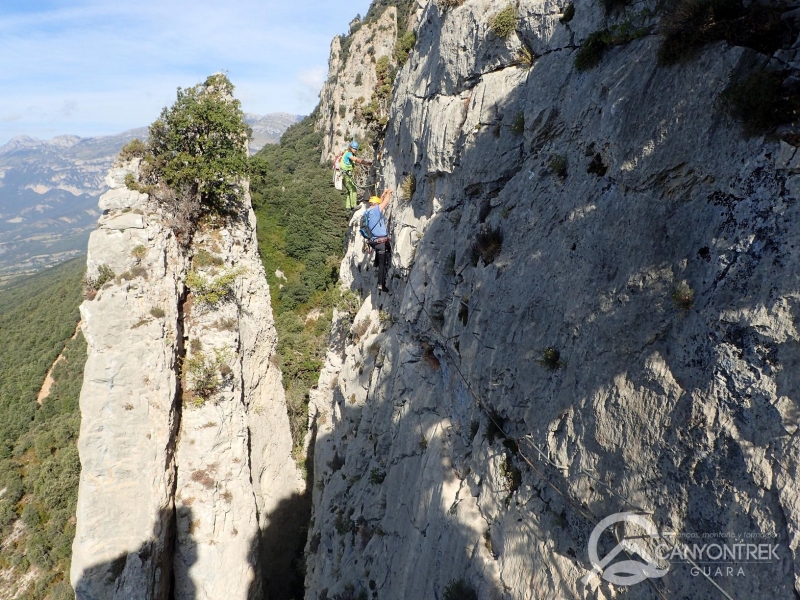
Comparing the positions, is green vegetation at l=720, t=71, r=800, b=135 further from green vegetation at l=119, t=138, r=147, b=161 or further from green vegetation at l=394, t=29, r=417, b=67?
green vegetation at l=119, t=138, r=147, b=161

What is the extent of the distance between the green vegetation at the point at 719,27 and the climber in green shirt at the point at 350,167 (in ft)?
40.6

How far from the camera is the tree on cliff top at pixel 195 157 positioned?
18203 mm

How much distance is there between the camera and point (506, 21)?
9.69m

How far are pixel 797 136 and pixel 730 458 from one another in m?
3.80

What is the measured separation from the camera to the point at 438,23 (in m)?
12.6

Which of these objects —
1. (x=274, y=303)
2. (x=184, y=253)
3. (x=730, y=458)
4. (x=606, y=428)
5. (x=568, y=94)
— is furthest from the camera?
(x=274, y=303)

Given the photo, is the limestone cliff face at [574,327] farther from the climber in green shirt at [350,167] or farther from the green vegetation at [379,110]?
the green vegetation at [379,110]

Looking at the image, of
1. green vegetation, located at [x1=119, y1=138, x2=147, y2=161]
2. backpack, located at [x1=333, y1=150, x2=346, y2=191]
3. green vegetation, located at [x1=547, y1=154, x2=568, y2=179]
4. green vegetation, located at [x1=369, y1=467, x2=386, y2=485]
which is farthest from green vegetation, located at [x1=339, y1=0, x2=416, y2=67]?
green vegetation, located at [x1=369, y1=467, x2=386, y2=485]

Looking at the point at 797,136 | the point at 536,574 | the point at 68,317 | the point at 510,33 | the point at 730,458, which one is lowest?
the point at 68,317

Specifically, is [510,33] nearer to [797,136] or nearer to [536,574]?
[797,136]

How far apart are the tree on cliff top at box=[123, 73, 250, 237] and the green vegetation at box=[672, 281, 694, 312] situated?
18.9 meters

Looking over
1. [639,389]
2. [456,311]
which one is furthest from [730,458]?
[456,311]

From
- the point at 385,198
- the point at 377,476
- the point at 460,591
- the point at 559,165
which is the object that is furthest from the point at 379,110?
the point at 460,591

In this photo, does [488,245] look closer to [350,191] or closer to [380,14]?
[350,191]
